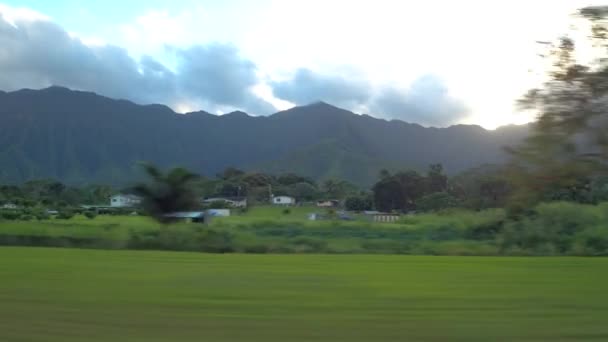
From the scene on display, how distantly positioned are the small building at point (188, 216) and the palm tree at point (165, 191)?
0.20 metres

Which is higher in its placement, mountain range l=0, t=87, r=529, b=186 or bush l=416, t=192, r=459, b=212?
mountain range l=0, t=87, r=529, b=186

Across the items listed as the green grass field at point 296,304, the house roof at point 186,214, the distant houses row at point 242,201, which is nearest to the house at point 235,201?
the distant houses row at point 242,201

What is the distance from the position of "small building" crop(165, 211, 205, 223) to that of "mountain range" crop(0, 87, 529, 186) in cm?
4005

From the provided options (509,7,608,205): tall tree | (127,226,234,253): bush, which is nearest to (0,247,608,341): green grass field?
(509,7,608,205): tall tree

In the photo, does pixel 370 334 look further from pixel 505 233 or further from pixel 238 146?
pixel 238 146

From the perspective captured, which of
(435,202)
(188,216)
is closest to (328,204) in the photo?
(435,202)

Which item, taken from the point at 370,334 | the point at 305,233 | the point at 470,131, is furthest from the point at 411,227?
the point at 470,131

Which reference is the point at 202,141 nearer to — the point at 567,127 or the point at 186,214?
the point at 186,214

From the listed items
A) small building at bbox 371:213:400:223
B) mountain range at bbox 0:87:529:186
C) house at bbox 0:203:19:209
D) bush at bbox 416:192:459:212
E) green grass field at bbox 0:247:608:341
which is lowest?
green grass field at bbox 0:247:608:341

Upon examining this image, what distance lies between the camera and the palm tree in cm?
3125

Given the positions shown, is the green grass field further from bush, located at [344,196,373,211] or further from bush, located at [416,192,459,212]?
bush, located at [344,196,373,211]

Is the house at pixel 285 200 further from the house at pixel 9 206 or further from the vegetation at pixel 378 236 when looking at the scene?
the vegetation at pixel 378 236

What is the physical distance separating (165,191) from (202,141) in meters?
68.4

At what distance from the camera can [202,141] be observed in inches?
3900
